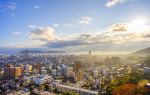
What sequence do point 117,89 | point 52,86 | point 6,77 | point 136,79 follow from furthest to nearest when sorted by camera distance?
point 6,77
point 52,86
point 136,79
point 117,89

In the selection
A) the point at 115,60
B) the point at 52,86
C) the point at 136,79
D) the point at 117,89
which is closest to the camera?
the point at 117,89

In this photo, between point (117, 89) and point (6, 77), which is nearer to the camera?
point (117, 89)

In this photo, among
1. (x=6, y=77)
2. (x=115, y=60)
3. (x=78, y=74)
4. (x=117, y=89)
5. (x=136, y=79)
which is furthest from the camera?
(x=115, y=60)

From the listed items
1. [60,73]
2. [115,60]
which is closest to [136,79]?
[60,73]

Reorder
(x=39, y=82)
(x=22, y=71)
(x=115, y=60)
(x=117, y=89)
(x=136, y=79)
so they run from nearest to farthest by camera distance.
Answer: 1. (x=117, y=89)
2. (x=136, y=79)
3. (x=39, y=82)
4. (x=22, y=71)
5. (x=115, y=60)

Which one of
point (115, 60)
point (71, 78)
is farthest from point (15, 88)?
point (115, 60)

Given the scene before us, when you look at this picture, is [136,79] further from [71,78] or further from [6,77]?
[6,77]

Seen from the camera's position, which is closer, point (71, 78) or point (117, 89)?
point (117, 89)

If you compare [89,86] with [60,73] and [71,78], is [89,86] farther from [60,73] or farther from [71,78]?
[60,73]

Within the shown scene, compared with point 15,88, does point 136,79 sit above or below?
above
